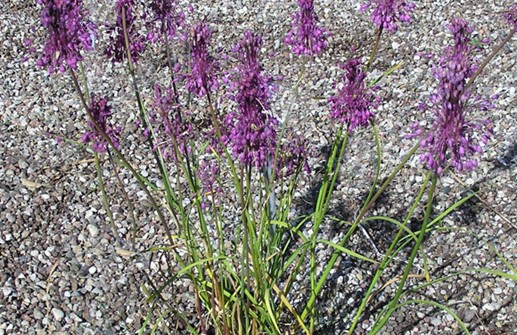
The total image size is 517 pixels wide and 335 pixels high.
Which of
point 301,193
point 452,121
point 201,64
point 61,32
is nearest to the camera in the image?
point 452,121

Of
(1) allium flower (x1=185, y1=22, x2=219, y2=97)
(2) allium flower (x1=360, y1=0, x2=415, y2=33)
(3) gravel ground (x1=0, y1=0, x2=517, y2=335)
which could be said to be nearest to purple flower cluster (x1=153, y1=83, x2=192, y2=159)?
(1) allium flower (x1=185, y1=22, x2=219, y2=97)

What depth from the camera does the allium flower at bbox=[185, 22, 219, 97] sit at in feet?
8.11

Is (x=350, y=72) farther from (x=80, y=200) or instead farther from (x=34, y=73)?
(x=34, y=73)

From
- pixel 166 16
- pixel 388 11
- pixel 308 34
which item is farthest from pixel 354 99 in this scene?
pixel 166 16

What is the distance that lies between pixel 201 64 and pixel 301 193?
1891mm

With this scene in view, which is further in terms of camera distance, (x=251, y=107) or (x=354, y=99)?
(x=354, y=99)

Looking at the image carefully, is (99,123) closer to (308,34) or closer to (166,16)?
(166,16)

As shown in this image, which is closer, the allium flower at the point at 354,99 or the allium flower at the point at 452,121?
the allium flower at the point at 452,121

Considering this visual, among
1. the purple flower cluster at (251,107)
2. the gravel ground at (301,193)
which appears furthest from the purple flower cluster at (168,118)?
the gravel ground at (301,193)

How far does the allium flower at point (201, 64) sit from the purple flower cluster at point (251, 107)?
130 millimetres

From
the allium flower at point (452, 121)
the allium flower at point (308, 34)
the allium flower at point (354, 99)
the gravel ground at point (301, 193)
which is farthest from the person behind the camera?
the gravel ground at point (301, 193)

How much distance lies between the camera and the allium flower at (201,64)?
2.47 metres

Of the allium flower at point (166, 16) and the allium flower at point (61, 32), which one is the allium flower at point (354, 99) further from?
the allium flower at point (61, 32)

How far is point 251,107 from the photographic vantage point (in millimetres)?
2338
